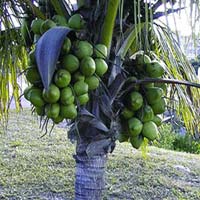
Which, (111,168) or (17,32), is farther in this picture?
(111,168)

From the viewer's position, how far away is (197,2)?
48.1 inches

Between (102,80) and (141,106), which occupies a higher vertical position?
(102,80)

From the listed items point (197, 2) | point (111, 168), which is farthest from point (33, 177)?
point (197, 2)

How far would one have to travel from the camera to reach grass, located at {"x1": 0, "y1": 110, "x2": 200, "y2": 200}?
388cm

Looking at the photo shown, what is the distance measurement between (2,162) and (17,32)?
2678 millimetres

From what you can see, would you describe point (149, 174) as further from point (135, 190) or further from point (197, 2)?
point (197, 2)

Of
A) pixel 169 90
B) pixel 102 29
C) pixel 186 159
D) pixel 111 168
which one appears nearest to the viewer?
pixel 102 29

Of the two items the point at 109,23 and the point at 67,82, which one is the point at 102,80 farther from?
the point at 67,82

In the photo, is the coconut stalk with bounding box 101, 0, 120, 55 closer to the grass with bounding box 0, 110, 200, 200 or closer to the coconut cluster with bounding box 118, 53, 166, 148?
the coconut cluster with bounding box 118, 53, 166, 148

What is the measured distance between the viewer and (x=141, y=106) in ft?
5.84

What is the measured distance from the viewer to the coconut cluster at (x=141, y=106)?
1.77m

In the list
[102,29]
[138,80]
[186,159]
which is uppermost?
[102,29]

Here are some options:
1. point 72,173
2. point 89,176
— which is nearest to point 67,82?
point 89,176

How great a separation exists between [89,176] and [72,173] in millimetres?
2668
